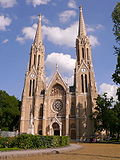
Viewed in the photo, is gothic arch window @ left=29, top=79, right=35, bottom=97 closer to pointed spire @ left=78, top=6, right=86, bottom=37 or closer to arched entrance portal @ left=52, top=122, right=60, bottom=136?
arched entrance portal @ left=52, top=122, right=60, bottom=136

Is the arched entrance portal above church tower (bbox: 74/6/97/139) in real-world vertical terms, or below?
below

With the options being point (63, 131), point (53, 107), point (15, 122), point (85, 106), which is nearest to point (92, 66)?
point (85, 106)

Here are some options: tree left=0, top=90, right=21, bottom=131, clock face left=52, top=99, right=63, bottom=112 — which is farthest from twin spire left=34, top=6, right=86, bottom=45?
clock face left=52, top=99, right=63, bottom=112

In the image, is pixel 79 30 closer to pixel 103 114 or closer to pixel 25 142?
pixel 103 114

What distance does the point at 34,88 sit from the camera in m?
59.8

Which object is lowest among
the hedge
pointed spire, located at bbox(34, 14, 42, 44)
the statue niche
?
the hedge

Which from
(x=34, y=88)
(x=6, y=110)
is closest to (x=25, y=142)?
(x=6, y=110)

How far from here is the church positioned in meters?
53.2

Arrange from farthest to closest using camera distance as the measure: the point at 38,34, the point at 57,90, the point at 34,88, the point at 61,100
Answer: the point at 38,34 → the point at 34,88 → the point at 57,90 → the point at 61,100

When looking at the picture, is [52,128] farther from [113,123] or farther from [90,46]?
[90,46]

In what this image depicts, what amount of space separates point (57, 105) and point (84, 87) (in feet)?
30.9

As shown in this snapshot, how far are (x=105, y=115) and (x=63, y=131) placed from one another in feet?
47.7

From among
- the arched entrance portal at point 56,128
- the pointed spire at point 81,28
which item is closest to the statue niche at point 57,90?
the arched entrance portal at point 56,128

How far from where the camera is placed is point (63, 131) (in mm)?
54250
